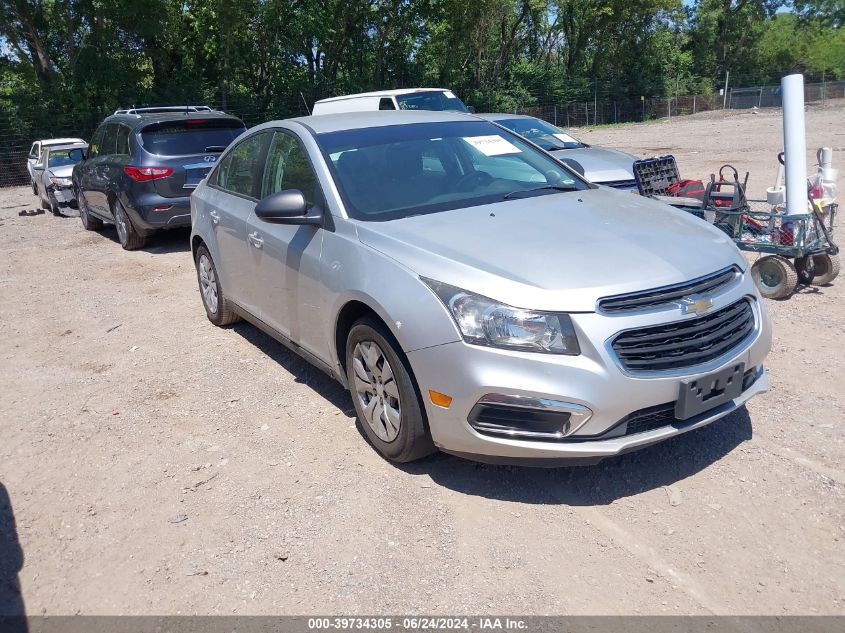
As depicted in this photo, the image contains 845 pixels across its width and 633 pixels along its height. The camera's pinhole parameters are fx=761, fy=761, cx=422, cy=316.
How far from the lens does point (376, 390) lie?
4.00 m

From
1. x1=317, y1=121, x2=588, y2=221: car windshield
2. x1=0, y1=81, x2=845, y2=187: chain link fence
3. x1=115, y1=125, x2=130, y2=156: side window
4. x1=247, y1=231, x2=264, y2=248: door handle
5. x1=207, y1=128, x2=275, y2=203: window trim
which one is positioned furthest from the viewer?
x1=0, y1=81, x2=845, y2=187: chain link fence

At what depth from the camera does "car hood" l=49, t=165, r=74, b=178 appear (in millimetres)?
15539

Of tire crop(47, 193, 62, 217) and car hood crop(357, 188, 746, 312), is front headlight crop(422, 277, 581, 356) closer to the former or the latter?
car hood crop(357, 188, 746, 312)

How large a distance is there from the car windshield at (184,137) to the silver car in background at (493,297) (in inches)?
209

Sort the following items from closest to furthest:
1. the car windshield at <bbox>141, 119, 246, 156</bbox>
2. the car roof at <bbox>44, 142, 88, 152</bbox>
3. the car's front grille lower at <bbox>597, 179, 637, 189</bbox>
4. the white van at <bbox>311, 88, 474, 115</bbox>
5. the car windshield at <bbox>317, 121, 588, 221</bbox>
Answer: the car windshield at <bbox>317, 121, 588, 221</bbox> → the car's front grille lower at <bbox>597, 179, 637, 189</bbox> → the car windshield at <bbox>141, 119, 246, 156</bbox> → the white van at <bbox>311, 88, 474, 115</bbox> → the car roof at <bbox>44, 142, 88, 152</bbox>

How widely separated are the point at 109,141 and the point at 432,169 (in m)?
7.91

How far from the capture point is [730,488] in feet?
12.0

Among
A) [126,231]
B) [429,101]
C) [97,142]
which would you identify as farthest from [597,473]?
[429,101]

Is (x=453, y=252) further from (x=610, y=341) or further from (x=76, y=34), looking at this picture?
(x=76, y=34)

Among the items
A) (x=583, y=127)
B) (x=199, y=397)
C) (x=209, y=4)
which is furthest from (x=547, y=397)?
(x=583, y=127)

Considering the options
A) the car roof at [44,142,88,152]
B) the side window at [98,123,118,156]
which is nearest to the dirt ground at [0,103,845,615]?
the side window at [98,123,118,156]

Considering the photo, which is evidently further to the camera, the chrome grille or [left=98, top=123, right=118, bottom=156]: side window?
[left=98, top=123, right=118, bottom=156]: side window

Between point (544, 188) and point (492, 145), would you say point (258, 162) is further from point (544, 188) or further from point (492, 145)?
point (544, 188)

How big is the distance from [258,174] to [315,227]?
3.73 ft
